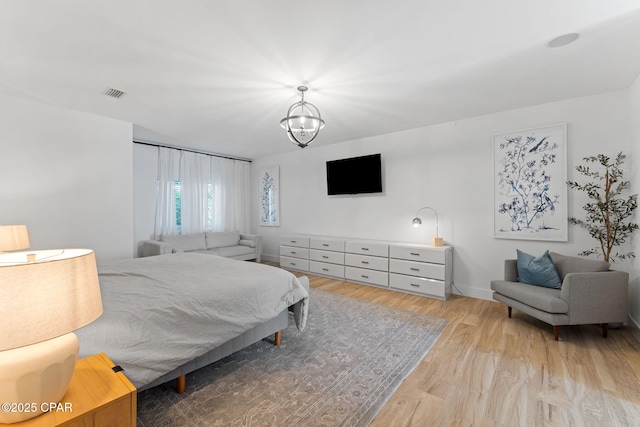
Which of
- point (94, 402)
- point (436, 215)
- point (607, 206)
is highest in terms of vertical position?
point (607, 206)

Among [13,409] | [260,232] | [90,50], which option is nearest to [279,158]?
[260,232]

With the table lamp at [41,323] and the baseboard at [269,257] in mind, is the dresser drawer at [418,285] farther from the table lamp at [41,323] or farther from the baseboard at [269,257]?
the table lamp at [41,323]

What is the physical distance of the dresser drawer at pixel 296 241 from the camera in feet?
17.7

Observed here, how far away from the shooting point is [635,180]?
2848 mm

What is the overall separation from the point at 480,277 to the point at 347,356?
2.59 m

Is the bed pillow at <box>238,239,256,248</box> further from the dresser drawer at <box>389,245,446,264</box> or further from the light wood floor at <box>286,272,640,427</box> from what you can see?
the light wood floor at <box>286,272,640,427</box>

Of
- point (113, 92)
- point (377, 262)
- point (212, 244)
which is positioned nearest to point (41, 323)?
point (113, 92)

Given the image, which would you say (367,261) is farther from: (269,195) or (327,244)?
(269,195)

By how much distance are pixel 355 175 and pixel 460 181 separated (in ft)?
5.80

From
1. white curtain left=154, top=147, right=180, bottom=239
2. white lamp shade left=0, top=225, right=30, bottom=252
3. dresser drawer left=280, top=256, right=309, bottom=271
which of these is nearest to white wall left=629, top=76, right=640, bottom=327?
dresser drawer left=280, top=256, right=309, bottom=271

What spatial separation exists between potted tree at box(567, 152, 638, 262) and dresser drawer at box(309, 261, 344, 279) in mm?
3268

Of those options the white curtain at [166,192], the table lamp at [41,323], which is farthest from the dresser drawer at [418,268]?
the white curtain at [166,192]

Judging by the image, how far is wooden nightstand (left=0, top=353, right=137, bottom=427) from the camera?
95 cm

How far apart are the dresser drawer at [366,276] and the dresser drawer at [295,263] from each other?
36.7 inches
